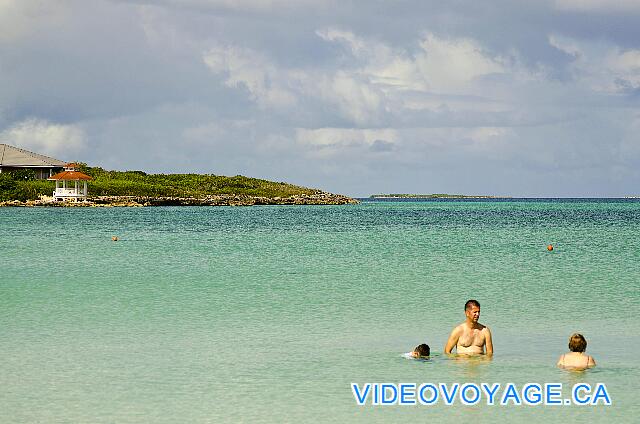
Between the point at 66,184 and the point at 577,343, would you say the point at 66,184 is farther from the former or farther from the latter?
the point at 577,343

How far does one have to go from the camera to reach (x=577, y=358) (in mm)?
18797

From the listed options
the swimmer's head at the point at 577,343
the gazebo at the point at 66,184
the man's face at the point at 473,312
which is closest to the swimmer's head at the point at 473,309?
the man's face at the point at 473,312

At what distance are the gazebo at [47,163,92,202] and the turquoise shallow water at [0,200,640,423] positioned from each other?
105 meters

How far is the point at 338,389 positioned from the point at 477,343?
425 centimetres

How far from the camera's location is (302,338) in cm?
2322

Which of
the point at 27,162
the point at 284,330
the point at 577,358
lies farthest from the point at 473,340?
→ the point at 27,162

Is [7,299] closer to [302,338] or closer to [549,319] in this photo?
[302,338]

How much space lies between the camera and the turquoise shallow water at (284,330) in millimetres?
16047

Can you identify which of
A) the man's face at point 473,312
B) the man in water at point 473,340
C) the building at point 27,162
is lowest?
the man in water at point 473,340

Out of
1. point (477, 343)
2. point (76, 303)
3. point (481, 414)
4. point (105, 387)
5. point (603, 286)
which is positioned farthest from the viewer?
point (603, 286)

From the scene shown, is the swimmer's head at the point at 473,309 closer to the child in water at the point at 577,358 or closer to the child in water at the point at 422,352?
the child in water at the point at 422,352

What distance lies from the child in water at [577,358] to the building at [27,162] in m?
166

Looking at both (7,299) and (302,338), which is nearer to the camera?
(302,338)

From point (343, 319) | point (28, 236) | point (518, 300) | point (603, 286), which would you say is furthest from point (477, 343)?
point (28, 236)
